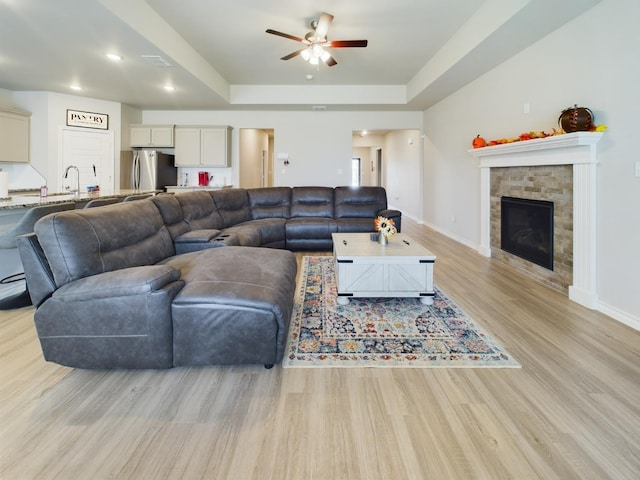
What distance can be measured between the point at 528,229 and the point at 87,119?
7.39 m

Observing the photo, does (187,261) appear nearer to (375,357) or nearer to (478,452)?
(375,357)

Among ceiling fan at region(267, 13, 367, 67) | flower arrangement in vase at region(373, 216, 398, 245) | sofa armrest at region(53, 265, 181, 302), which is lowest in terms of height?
sofa armrest at region(53, 265, 181, 302)

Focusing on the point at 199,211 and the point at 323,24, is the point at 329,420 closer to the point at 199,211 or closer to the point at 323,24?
the point at 199,211

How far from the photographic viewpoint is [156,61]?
452cm

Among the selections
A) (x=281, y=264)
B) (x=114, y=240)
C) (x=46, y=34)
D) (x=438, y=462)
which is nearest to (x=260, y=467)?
(x=438, y=462)

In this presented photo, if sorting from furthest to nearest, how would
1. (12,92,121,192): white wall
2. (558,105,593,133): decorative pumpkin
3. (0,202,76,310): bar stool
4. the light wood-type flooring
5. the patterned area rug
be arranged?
(12,92,121,192): white wall < (558,105,593,133): decorative pumpkin < (0,202,76,310): bar stool < the patterned area rug < the light wood-type flooring

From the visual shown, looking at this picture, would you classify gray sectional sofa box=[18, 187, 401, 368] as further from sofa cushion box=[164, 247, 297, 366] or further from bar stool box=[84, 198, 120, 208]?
bar stool box=[84, 198, 120, 208]

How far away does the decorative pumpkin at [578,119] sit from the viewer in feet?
9.90

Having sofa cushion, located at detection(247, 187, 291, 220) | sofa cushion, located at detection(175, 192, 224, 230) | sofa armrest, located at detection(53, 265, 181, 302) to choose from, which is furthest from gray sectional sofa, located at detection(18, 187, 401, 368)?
sofa cushion, located at detection(247, 187, 291, 220)

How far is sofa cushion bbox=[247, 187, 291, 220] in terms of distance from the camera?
219 inches

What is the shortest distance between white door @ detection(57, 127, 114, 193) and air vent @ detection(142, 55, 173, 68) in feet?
8.52

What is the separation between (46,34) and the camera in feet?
12.4

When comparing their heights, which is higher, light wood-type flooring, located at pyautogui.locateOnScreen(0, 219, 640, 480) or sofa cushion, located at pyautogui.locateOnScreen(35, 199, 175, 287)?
sofa cushion, located at pyautogui.locateOnScreen(35, 199, 175, 287)

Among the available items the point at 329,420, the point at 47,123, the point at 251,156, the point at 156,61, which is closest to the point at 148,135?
the point at 47,123
